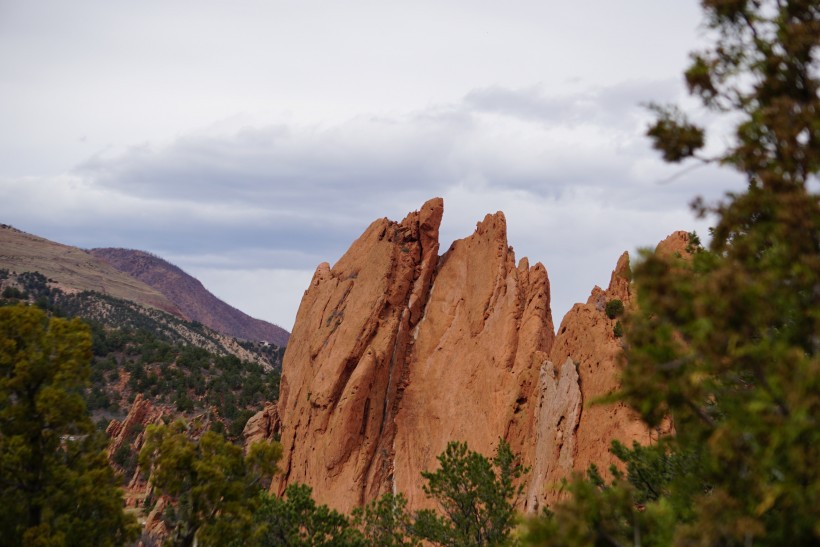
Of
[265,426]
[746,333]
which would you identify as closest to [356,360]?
[265,426]

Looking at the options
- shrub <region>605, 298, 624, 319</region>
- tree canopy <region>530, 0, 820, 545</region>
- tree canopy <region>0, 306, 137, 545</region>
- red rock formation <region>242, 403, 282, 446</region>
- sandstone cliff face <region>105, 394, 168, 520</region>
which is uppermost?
shrub <region>605, 298, 624, 319</region>

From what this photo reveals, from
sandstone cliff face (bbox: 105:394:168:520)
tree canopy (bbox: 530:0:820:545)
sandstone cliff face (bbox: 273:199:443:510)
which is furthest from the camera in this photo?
sandstone cliff face (bbox: 105:394:168:520)

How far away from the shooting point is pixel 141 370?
89.4 metres

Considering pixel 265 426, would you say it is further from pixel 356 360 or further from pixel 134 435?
pixel 134 435

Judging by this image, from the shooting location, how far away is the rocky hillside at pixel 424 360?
136 feet

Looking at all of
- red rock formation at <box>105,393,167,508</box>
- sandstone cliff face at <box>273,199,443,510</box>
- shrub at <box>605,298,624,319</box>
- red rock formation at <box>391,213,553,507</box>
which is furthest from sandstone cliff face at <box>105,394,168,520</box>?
shrub at <box>605,298,624,319</box>

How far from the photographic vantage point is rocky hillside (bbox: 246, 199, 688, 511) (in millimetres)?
41438

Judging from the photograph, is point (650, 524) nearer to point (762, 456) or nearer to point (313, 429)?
point (762, 456)

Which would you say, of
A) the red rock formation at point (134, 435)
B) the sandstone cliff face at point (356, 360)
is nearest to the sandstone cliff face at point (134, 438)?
the red rock formation at point (134, 435)

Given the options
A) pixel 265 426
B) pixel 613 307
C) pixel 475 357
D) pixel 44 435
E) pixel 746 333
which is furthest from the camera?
pixel 265 426

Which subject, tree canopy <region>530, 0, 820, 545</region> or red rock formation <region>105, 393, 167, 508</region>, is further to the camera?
red rock formation <region>105, 393, 167, 508</region>

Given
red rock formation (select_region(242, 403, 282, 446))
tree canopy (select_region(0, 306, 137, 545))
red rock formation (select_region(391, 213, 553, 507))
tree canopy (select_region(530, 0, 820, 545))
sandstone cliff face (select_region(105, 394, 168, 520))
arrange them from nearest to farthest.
A: 1. tree canopy (select_region(530, 0, 820, 545))
2. tree canopy (select_region(0, 306, 137, 545))
3. red rock formation (select_region(391, 213, 553, 507))
4. red rock formation (select_region(242, 403, 282, 446))
5. sandstone cliff face (select_region(105, 394, 168, 520))

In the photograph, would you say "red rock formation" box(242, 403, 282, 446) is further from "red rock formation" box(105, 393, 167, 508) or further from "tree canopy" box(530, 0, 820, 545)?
"tree canopy" box(530, 0, 820, 545)

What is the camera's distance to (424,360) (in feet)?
167
